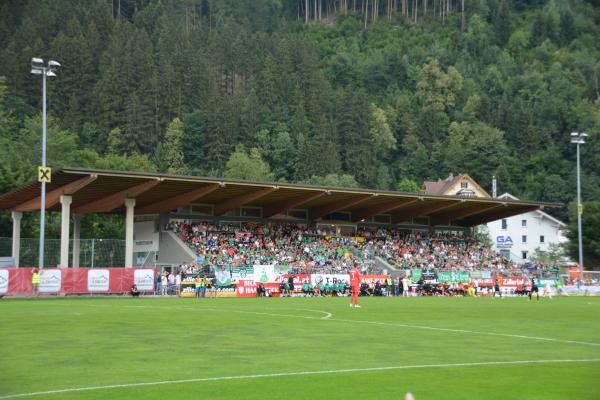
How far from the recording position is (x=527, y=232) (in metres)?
126

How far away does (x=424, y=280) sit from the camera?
61.8 metres

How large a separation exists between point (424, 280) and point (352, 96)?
107291 mm

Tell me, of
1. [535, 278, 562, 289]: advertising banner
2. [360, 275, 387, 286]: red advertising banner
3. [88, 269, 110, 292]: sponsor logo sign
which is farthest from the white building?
[88, 269, 110, 292]: sponsor logo sign

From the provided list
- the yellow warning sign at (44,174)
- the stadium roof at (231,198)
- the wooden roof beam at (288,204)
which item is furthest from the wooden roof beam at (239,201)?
the yellow warning sign at (44,174)

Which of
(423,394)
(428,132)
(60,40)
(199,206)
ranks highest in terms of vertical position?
(60,40)

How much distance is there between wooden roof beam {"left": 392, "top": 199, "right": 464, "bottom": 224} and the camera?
71.4 m

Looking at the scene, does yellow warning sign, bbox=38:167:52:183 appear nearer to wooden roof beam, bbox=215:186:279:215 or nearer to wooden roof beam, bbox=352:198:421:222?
wooden roof beam, bbox=215:186:279:215

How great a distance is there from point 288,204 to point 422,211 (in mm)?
14120

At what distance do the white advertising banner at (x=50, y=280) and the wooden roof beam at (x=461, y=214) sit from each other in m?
39.2

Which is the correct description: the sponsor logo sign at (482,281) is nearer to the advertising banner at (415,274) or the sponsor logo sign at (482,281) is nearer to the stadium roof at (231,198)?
the advertising banner at (415,274)

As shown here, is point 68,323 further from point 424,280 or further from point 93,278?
point 424,280

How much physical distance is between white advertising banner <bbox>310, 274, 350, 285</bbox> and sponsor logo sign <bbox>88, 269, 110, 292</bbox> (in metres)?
14.1

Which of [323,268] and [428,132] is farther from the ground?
[428,132]

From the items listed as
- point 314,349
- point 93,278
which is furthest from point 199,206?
point 314,349
